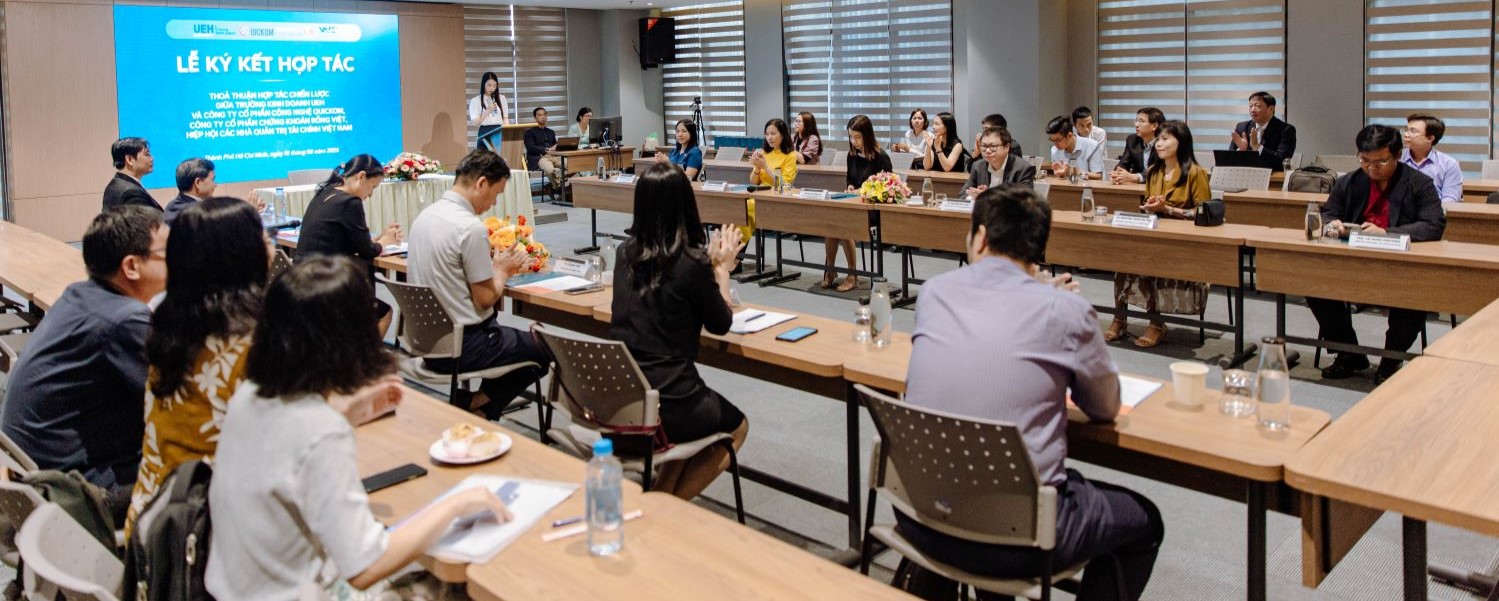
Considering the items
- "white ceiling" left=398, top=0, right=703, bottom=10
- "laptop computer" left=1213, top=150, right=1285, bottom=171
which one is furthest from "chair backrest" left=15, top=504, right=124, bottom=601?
"white ceiling" left=398, top=0, right=703, bottom=10

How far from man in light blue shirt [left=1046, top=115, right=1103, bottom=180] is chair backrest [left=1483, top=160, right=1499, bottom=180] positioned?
104 inches

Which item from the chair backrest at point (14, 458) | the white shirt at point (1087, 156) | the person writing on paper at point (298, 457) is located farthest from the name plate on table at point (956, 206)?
the person writing on paper at point (298, 457)

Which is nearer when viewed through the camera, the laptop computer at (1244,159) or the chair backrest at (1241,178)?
the chair backrest at (1241,178)

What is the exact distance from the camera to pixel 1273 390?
2641 mm

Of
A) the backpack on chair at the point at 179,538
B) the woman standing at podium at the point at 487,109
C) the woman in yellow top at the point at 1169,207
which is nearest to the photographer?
the backpack on chair at the point at 179,538

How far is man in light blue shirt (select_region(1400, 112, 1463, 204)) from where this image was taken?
21.7 ft

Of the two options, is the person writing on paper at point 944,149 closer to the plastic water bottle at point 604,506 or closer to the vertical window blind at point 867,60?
the vertical window blind at point 867,60

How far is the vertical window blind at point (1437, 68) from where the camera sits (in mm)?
9227

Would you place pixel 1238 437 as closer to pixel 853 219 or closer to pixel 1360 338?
pixel 1360 338

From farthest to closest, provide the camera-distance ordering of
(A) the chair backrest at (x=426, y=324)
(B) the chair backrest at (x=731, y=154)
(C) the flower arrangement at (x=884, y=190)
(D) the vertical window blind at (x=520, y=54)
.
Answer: (D) the vertical window blind at (x=520, y=54)
(B) the chair backrest at (x=731, y=154)
(C) the flower arrangement at (x=884, y=190)
(A) the chair backrest at (x=426, y=324)

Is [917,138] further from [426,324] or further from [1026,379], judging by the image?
[1026,379]

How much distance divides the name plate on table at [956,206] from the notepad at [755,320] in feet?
10.3

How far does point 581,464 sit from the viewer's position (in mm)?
2504

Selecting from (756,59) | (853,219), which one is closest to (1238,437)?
(853,219)
